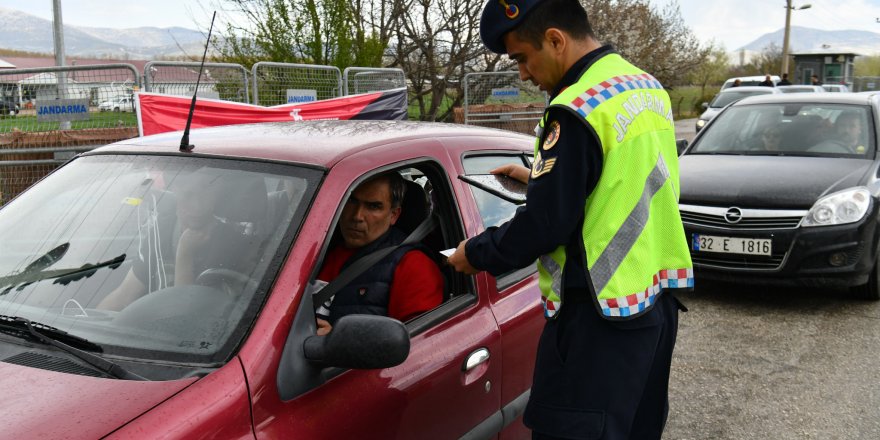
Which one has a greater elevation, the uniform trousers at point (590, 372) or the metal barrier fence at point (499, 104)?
the metal barrier fence at point (499, 104)

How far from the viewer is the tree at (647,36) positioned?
919 inches

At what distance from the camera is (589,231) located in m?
2.05

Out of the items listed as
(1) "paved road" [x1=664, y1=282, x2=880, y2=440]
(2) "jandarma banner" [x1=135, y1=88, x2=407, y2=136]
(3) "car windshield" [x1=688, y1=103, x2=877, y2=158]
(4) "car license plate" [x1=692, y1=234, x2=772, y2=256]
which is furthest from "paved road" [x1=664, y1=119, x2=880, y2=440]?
(2) "jandarma banner" [x1=135, y1=88, x2=407, y2=136]

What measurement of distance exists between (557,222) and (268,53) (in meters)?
10.1

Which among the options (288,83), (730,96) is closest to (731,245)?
(288,83)

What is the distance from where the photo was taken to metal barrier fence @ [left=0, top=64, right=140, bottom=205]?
7.65 m

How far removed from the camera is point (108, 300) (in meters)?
2.10

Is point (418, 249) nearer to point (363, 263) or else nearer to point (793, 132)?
point (363, 263)

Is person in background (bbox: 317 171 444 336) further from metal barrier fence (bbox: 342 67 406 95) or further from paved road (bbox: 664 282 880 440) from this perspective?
metal barrier fence (bbox: 342 67 406 95)

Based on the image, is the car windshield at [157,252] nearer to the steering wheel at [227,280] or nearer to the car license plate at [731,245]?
the steering wheel at [227,280]

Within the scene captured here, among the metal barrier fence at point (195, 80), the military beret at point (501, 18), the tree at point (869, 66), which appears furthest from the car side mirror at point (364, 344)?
the tree at point (869, 66)

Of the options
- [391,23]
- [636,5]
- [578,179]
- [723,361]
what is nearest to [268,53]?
[391,23]

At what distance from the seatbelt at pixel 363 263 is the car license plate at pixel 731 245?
3.70m

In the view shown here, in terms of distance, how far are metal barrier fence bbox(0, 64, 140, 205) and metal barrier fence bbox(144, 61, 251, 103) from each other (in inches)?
9.2
